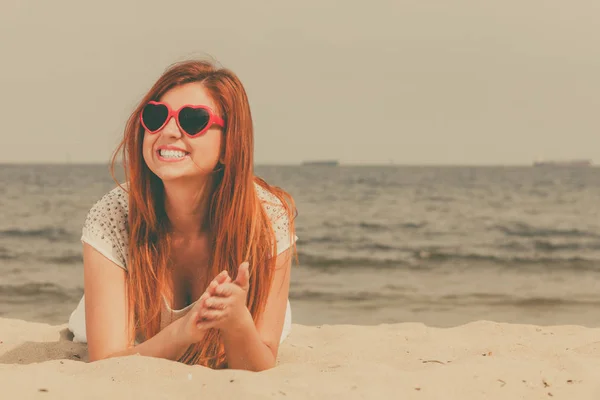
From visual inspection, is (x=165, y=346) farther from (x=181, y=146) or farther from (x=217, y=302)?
(x=181, y=146)

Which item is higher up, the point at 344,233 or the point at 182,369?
the point at 182,369

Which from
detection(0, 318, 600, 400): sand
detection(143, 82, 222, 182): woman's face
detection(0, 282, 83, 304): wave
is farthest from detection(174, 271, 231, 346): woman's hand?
detection(0, 282, 83, 304): wave

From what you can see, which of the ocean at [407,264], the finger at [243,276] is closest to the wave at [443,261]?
the ocean at [407,264]

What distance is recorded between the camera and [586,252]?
1370cm

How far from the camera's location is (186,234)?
3760mm

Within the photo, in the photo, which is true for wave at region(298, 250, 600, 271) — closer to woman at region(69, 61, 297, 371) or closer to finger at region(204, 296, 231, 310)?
woman at region(69, 61, 297, 371)

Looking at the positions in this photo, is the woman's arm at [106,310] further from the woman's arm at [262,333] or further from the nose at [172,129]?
the nose at [172,129]

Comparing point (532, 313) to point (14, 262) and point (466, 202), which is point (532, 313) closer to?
point (14, 262)

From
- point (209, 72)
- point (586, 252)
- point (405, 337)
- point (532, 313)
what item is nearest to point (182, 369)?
point (209, 72)

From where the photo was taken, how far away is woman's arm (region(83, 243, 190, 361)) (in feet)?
11.4

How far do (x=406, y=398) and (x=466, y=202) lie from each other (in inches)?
976

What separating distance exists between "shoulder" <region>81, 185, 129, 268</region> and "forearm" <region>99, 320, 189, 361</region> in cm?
50

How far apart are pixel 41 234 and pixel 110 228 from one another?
41.9ft

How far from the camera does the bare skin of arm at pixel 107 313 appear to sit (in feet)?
11.2
